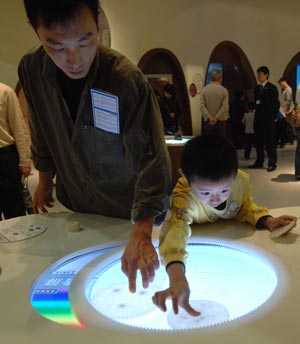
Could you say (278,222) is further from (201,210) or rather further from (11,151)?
(11,151)

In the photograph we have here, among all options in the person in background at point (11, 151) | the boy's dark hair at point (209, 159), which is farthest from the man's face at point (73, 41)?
the person in background at point (11, 151)

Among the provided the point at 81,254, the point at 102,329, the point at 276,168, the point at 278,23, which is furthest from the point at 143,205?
the point at 278,23

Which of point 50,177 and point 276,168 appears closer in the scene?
point 50,177

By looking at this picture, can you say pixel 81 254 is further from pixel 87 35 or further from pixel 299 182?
pixel 299 182

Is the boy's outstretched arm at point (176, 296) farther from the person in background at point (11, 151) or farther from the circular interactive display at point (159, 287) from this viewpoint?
the person in background at point (11, 151)

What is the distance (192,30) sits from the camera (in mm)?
6711

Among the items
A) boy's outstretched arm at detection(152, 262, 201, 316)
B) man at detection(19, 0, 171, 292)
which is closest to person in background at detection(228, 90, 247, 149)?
man at detection(19, 0, 171, 292)

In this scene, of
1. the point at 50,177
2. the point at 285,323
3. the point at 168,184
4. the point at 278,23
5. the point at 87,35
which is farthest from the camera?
the point at 278,23

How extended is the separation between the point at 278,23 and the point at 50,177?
7.86 metres

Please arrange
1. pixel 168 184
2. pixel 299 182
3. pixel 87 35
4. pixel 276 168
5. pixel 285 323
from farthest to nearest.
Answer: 1. pixel 276 168
2. pixel 299 182
3. pixel 168 184
4. pixel 87 35
5. pixel 285 323

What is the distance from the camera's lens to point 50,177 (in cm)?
125

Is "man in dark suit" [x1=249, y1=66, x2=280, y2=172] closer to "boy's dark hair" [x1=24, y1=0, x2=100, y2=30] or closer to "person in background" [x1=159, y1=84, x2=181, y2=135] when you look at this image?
"person in background" [x1=159, y1=84, x2=181, y2=135]

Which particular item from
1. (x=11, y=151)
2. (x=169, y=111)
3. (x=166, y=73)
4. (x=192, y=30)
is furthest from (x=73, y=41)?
(x=192, y=30)

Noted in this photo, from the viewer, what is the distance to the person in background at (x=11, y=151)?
7.88ft
